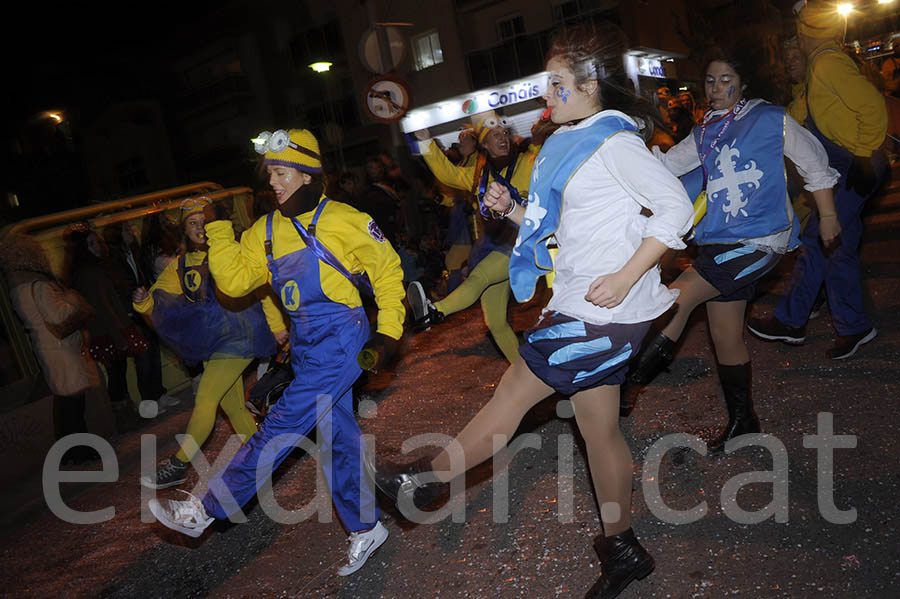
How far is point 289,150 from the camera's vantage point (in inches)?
112

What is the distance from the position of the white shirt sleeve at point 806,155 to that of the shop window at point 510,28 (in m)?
22.7

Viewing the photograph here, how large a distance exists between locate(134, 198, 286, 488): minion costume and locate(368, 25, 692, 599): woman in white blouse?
2.00 m

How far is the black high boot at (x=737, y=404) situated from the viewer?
125 inches

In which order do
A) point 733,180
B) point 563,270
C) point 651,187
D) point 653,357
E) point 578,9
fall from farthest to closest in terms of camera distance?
point 578,9 < point 653,357 < point 733,180 < point 563,270 < point 651,187

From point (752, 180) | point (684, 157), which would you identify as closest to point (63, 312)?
point (684, 157)

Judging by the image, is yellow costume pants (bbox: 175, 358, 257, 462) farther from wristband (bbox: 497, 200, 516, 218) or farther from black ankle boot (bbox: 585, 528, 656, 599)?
black ankle boot (bbox: 585, 528, 656, 599)

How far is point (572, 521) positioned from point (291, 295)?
167 cm

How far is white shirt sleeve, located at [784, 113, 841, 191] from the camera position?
304cm

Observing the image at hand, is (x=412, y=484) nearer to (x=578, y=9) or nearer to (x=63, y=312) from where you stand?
(x=63, y=312)

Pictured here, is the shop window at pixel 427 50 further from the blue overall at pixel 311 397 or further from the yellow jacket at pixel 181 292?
the blue overall at pixel 311 397

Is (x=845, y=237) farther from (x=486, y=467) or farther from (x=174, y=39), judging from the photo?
(x=174, y=39)

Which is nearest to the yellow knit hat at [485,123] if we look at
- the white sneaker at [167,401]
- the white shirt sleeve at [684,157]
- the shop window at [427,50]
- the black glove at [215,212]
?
the white shirt sleeve at [684,157]

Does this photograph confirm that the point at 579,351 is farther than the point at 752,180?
No

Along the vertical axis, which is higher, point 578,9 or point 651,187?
point 578,9
